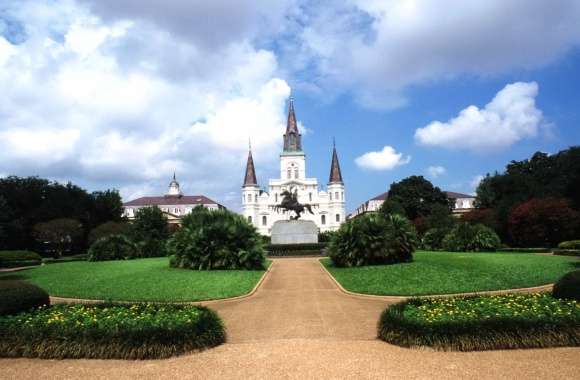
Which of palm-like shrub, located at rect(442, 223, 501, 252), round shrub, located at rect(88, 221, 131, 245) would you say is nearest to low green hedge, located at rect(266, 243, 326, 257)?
palm-like shrub, located at rect(442, 223, 501, 252)

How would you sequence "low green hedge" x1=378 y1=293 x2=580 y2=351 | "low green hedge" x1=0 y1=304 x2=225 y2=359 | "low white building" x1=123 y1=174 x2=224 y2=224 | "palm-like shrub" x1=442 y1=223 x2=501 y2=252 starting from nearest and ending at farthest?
"low green hedge" x1=0 y1=304 x2=225 y2=359, "low green hedge" x1=378 y1=293 x2=580 y2=351, "palm-like shrub" x1=442 y1=223 x2=501 y2=252, "low white building" x1=123 y1=174 x2=224 y2=224

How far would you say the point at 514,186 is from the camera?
62.0 m

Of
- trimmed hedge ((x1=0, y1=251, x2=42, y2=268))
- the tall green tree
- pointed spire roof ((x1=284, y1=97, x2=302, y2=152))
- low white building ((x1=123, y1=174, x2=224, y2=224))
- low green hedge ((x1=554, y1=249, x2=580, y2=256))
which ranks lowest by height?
low green hedge ((x1=554, y1=249, x2=580, y2=256))

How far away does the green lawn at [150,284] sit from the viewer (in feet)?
53.9

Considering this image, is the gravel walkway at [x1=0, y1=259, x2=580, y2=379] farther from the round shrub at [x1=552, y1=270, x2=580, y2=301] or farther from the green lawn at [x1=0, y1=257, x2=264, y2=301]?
the green lawn at [x1=0, y1=257, x2=264, y2=301]

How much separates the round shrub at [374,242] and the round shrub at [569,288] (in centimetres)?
1169

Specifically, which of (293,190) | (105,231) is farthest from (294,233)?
(293,190)

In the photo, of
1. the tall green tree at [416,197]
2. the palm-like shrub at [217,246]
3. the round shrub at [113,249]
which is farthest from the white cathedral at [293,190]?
the palm-like shrub at [217,246]

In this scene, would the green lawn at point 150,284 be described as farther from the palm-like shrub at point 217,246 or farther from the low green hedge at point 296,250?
the low green hedge at point 296,250

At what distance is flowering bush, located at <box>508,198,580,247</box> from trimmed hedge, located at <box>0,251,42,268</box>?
45.1 metres

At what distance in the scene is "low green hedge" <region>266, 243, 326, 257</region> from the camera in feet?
128

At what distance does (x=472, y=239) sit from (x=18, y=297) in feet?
103

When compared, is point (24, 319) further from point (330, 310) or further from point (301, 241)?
point (301, 241)

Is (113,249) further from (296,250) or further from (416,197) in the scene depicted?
(416,197)
